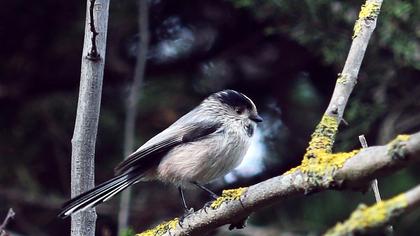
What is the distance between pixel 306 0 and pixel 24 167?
80.9 inches

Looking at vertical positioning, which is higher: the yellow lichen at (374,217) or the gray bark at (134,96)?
the gray bark at (134,96)

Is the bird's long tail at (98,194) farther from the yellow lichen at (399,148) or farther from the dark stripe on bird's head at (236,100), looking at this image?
the yellow lichen at (399,148)

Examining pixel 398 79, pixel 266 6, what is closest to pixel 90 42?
pixel 266 6

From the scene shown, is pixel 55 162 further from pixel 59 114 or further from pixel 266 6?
pixel 266 6

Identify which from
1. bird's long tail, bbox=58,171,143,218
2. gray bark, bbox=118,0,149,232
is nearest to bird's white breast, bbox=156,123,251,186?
bird's long tail, bbox=58,171,143,218

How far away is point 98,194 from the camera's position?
9.90ft

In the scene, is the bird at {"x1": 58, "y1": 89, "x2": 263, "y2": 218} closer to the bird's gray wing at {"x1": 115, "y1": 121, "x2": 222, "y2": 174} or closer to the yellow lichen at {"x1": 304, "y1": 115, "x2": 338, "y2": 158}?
the bird's gray wing at {"x1": 115, "y1": 121, "x2": 222, "y2": 174}

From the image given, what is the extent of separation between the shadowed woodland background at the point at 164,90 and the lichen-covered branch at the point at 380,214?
2839mm

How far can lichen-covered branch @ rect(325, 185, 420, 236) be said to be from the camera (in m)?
1.63

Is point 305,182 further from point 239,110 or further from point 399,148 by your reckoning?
point 239,110

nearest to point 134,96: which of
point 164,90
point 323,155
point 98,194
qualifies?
point 164,90

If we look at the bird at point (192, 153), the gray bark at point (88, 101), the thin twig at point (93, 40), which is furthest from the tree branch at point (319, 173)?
the bird at point (192, 153)

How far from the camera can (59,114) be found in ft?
16.7

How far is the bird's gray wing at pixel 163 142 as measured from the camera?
3.44 m
